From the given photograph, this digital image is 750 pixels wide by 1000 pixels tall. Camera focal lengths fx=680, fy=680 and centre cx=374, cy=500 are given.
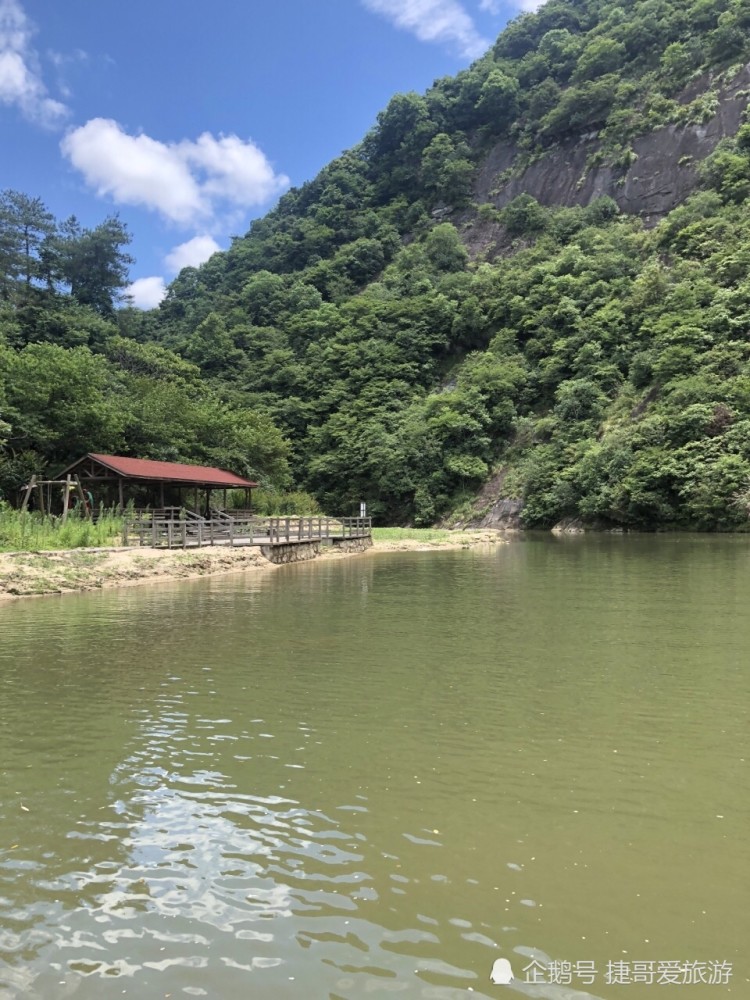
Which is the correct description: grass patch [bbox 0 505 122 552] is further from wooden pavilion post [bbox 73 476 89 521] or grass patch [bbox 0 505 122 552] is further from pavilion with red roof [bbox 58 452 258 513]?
pavilion with red roof [bbox 58 452 258 513]

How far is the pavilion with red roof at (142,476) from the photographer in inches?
1174

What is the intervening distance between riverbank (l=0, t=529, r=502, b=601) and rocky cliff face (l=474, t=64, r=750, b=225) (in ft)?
213

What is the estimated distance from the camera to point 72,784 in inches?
231

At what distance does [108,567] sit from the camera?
65.4 ft

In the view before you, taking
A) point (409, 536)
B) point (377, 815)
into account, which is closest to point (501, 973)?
point (377, 815)

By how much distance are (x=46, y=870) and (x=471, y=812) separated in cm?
299

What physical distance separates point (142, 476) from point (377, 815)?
26948 millimetres

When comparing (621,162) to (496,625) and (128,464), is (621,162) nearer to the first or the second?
(128,464)

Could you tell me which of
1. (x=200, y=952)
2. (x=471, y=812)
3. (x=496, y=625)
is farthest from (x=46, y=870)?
(x=496, y=625)

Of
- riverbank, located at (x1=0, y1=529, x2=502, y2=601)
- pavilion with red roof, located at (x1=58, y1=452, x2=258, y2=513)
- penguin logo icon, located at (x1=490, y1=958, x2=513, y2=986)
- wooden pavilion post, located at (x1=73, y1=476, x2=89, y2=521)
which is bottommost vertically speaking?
penguin logo icon, located at (x1=490, y1=958, x2=513, y2=986)

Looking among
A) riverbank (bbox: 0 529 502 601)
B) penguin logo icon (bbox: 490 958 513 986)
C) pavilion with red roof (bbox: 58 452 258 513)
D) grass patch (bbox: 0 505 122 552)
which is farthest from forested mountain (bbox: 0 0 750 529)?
penguin logo icon (bbox: 490 958 513 986)

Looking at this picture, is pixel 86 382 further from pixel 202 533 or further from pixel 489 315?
pixel 489 315

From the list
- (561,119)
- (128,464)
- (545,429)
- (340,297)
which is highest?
(561,119)

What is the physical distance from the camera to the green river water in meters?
3.54
